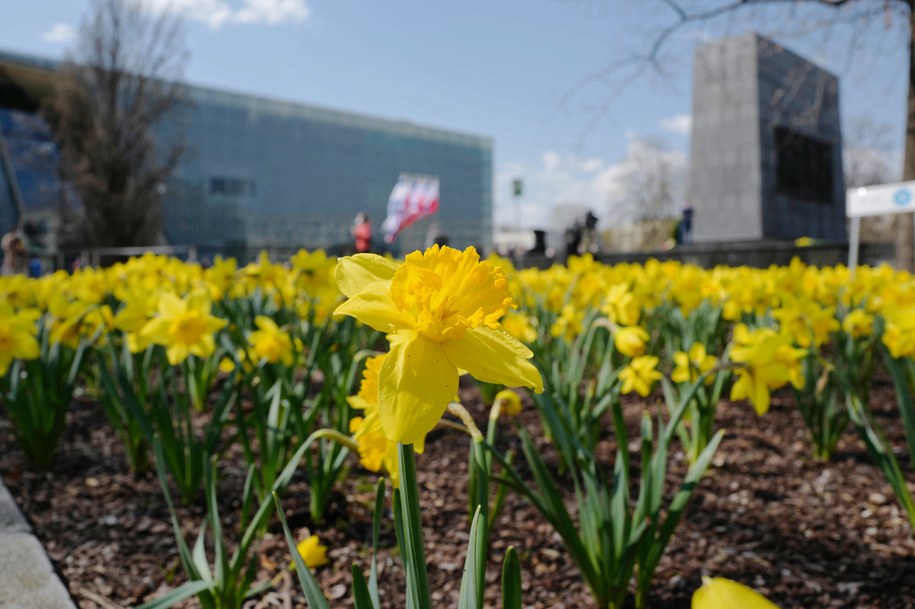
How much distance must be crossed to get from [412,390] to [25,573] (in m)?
1.27

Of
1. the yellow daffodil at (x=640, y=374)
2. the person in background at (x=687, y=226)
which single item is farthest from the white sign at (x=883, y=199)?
the person in background at (x=687, y=226)

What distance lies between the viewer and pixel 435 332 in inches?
24.7

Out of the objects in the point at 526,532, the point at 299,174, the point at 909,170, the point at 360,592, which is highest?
the point at 299,174

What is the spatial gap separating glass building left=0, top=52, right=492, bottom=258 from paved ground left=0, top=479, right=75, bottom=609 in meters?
44.9

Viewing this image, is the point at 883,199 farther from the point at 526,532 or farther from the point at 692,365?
the point at 526,532

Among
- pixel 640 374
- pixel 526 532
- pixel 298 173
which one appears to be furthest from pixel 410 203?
pixel 298 173

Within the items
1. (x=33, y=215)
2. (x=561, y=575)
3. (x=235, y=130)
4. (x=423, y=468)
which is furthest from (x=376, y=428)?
(x=235, y=130)

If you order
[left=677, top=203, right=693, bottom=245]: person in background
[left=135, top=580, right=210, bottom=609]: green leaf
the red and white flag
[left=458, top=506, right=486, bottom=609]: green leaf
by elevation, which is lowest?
[left=135, top=580, right=210, bottom=609]: green leaf

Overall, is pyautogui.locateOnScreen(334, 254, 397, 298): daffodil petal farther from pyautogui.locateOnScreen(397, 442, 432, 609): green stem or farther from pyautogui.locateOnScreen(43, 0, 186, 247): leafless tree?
pyautogui.locateOnScreen(43, 0, 186, 247): leafless tree

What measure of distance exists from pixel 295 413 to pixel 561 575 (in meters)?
0.81

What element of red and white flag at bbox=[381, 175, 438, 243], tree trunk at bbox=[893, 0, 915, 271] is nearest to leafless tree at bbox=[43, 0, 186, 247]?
red and white flag at bbox=[381, 175, 438, 243]

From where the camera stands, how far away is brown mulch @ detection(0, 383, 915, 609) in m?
1.48

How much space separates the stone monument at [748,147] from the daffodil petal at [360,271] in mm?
13682

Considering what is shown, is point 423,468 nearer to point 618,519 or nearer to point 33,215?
point 618,519
